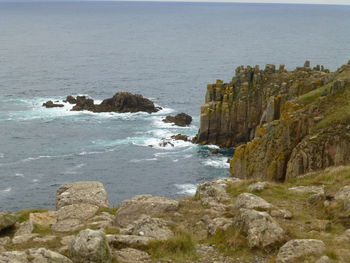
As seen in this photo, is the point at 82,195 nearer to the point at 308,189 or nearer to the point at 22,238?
the point at 22,238

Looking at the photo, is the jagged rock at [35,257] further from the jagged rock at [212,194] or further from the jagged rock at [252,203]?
the jagged rock at [212,194]

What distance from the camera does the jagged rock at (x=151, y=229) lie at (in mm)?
18188

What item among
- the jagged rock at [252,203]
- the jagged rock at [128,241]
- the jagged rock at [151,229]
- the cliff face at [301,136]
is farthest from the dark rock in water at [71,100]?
the jagged rock at [128,241]

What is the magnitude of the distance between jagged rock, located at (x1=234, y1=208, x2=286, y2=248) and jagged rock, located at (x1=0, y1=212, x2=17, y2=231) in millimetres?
10233

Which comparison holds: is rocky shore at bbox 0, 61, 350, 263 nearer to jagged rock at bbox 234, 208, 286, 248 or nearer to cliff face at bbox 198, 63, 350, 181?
jagged rock at bbox 234, 208, 286, 248

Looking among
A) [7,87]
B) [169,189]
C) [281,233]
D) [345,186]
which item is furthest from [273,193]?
[7,87]

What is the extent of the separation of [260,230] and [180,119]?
8643cm

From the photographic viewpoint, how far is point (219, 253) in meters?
17.2

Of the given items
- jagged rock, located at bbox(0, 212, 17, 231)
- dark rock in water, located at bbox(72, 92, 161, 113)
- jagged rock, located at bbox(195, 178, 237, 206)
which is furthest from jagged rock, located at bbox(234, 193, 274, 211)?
dark rock in water, located at bbox(72, 92, 161, 113)

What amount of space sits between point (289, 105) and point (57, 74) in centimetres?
12090

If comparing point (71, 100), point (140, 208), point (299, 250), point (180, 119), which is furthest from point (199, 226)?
point (71, 100)

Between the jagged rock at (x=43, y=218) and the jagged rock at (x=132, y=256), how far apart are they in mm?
6726

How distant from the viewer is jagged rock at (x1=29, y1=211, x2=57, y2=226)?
73.6ft

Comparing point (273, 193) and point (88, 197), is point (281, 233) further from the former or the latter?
point (88, 197)
